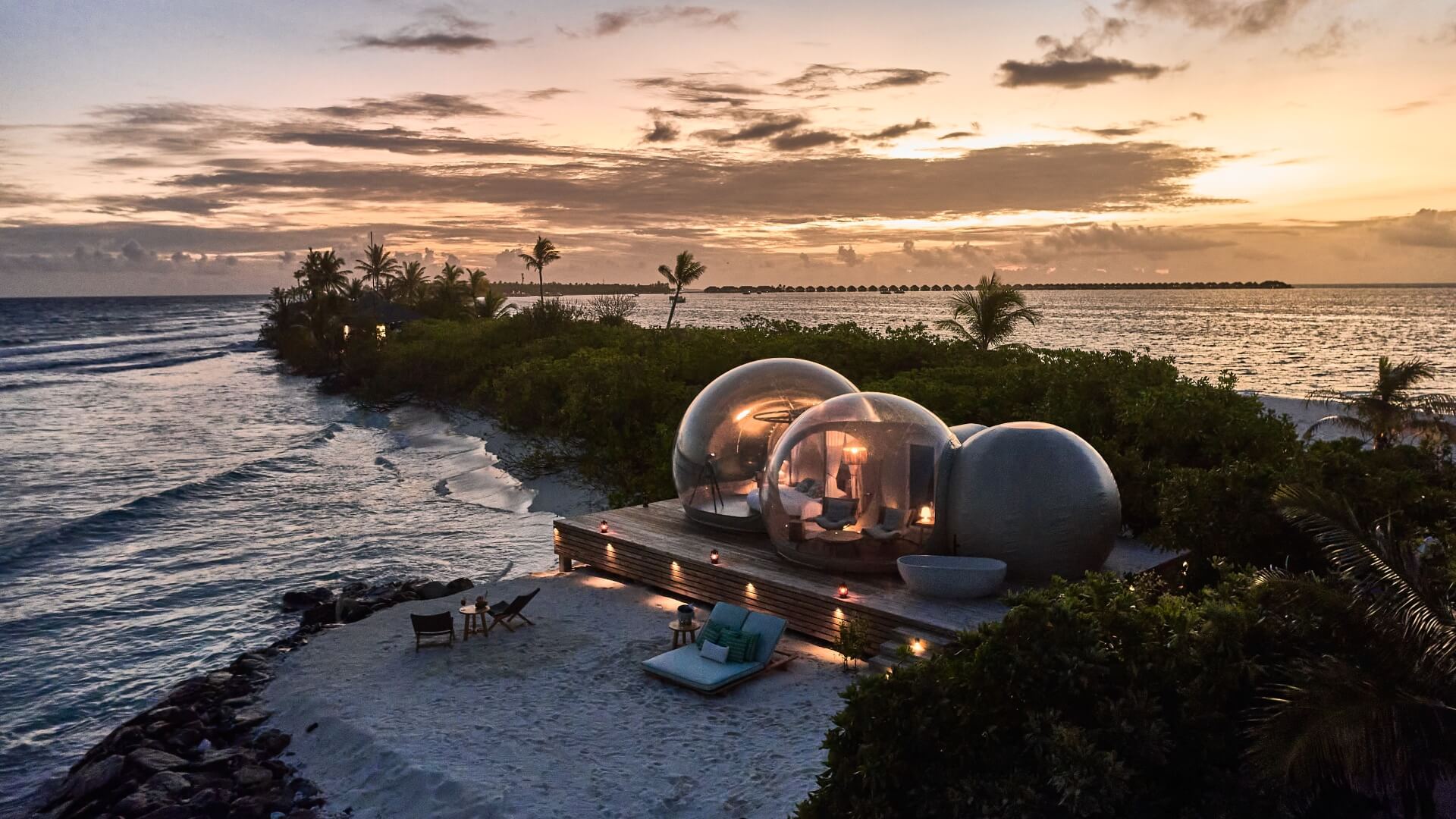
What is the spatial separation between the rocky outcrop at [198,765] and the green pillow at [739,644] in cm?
468

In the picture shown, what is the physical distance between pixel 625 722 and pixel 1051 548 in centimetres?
556

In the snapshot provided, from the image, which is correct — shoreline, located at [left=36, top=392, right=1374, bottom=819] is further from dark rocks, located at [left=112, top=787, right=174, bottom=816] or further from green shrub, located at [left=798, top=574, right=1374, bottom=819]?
green shrub, located at [left=798, top=574, right=1374, bottom=819]

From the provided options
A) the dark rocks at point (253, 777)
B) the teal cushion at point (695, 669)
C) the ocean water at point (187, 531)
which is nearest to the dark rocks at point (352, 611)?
the ocean water at point (187, 531)

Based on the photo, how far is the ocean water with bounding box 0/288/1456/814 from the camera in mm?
14492

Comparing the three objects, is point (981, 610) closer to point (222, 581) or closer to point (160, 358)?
point (222, 581)

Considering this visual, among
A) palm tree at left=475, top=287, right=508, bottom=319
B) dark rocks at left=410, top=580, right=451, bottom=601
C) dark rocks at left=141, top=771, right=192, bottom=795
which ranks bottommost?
dark rocks at left=141, top=771, right=192, bottom=795

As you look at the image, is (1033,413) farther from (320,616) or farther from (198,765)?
(198,765)

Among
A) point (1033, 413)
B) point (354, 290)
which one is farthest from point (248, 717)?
point (354, 290)

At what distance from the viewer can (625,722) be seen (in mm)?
10195

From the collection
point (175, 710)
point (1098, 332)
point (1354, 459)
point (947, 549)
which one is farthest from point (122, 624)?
point (1098, 332)

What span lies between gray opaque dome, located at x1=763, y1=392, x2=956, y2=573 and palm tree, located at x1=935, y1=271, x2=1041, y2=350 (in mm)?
19074

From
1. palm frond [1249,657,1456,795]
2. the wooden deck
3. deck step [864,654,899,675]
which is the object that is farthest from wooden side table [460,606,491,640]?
palm frond [1249,657,1456,795]

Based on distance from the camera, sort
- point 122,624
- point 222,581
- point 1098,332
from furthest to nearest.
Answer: point 1098,332 < point 222,581 < point 122,624

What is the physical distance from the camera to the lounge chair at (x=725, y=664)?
10.9 metres
